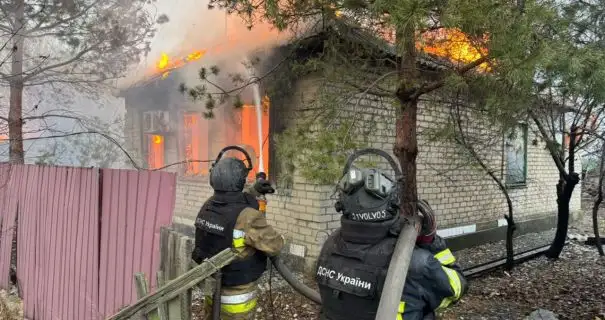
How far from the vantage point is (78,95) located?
25.2 feet

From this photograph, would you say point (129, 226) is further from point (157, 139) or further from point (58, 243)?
point (157, 139)

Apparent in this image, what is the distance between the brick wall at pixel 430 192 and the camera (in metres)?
5.96

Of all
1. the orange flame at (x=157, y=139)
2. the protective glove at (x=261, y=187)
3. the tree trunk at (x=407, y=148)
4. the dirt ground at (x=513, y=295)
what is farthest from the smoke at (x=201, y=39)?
the dirt ground at (x=513, y=295)

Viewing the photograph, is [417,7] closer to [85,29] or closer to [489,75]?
[489,75]

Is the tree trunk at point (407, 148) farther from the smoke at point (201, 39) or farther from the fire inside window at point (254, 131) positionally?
the fire inside window at point (254, 131)

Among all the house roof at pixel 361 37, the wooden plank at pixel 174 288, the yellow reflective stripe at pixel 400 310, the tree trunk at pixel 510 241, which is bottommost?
the tree trunk at pixel 510 241

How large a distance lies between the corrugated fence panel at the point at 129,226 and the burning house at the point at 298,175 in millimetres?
1958

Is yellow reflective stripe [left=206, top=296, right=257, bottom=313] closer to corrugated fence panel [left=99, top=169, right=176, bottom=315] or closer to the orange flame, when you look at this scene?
corrugated fence panel [left=99, top=169, right=176, bottom=315]

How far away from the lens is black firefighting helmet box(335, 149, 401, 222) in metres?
1.95

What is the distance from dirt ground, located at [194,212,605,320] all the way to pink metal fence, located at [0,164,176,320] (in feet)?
3.87

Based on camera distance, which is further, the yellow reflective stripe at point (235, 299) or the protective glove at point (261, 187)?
the protective glove at point (261, 187)

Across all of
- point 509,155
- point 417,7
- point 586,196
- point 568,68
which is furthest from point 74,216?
point 586,196

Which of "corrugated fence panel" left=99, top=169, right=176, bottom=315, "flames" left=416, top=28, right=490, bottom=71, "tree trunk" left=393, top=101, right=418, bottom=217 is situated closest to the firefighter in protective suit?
"flames" left=416, top=28, right=490, bottom=71

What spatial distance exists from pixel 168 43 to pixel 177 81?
104cm
